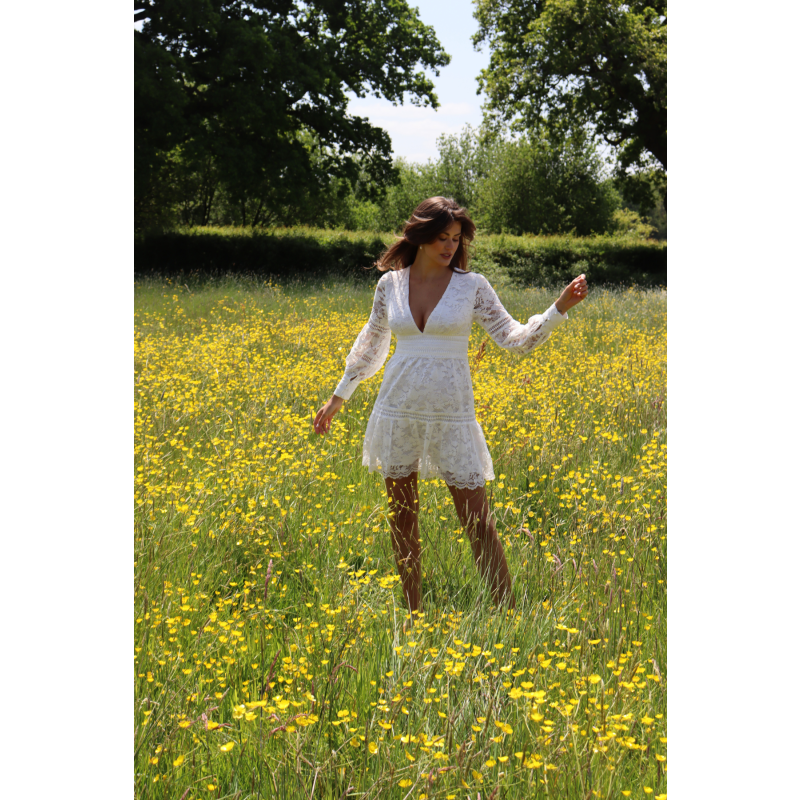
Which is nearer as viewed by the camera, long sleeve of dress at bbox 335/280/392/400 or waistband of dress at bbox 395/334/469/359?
waistband of dress at bbox 395/334/469/359

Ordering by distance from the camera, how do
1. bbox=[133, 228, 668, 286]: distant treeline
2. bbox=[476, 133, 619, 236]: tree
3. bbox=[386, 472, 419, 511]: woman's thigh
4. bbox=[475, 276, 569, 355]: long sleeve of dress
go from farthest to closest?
1. bbox=[476, 133, 619, 236]: tree
2. bbox=[133, 228, 668, 286]: distant treeline
3. bbox=[386, 472, 419, 511]: woman's thigh
4. bbox=[475, 276, 569, 355]: long sleeve of dress

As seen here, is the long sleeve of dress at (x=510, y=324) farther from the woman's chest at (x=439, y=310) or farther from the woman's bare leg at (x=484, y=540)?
the woman's bare leg at (x=484, y=540)

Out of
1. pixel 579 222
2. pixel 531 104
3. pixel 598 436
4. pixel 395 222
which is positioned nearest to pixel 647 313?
pixel 598 436

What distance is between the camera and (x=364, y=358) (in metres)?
3.66

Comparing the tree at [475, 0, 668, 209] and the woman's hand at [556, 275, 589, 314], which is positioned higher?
the tree at [475, 0, 668, 209]

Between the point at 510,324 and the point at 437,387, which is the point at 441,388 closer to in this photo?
the point at 437,387

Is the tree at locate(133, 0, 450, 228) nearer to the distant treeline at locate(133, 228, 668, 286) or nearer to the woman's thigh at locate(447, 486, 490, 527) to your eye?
the distant treeline at locate(133, 228, 668, 286)

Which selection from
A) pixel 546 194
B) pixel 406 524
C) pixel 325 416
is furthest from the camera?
pixel 546 194

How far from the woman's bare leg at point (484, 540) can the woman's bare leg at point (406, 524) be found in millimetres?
230

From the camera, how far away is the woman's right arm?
11.8 feet

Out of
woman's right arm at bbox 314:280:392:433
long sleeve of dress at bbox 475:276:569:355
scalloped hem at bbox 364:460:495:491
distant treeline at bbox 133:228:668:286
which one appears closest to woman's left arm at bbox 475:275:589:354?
long sleeve of dress at bbox 475:276:569:355

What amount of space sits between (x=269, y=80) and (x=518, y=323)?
25.3 meters

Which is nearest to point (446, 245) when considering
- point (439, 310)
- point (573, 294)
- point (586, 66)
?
point (439, 310)

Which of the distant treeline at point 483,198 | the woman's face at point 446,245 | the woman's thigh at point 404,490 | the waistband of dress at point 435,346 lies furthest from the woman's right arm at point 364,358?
the distant treeline at point 483,198
